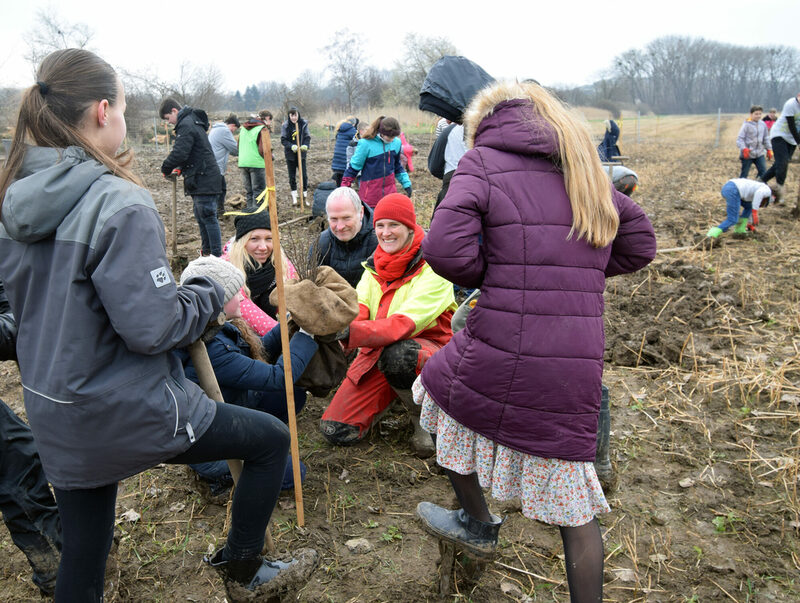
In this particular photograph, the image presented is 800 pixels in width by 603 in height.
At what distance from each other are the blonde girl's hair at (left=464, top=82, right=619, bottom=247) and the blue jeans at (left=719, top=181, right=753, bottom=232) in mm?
7212

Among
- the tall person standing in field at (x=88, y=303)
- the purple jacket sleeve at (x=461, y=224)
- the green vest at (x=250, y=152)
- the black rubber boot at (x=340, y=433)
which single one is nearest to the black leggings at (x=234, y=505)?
the tall person standing in field at (x=88, y=303)

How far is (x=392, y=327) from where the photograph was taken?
11.0ft

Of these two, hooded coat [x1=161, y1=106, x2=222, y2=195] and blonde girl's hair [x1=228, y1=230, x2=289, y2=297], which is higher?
hooded coat [x1=161, y1=106, x2=222, y2=195]

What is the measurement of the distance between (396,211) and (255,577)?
1.99m

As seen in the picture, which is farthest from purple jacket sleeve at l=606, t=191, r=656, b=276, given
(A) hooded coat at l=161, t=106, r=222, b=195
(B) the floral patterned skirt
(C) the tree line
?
(C) the tree line

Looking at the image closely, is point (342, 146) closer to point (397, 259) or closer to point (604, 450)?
point (397, 259)

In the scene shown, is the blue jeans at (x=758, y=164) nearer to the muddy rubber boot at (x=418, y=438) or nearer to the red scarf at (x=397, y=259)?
the red scarf at (x=397, y=259)

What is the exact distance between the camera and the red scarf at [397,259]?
3.52 m

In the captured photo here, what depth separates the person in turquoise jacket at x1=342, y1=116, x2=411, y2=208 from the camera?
741 cm

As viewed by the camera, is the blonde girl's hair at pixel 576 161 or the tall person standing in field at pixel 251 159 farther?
the tall person standing in field at pixel 251 159

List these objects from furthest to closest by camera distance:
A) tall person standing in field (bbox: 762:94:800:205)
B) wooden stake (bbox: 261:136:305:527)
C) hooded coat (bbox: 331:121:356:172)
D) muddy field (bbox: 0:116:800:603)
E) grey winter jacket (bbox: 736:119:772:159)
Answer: grey winter jacket (bbox: 736:119:772:159) < tall person standing in field (bbox: 762:94:800:205) < hooded coat (bbox: 331:121:356:172) < muddy field (bbox: 0:116:800:603) < wooden stake (bbox: 261:136:305:527)

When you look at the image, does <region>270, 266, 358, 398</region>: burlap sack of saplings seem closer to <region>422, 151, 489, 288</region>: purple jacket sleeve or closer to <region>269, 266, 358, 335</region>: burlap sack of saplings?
<region>269, 266, 358, 335</region>: burlap sack of saplings

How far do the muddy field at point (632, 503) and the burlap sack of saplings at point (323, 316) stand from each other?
71 centimetres

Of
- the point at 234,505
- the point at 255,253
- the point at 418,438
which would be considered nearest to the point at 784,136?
the point at 418,438
